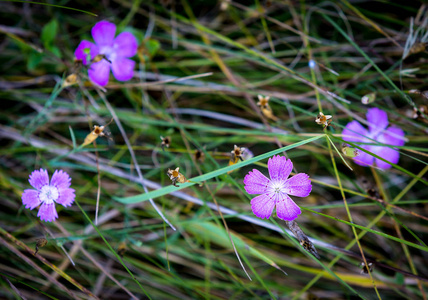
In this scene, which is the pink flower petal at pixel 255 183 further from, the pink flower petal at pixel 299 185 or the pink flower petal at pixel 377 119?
the pink flower petal at pixel 377 119

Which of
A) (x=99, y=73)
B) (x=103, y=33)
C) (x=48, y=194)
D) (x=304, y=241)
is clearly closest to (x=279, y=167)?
(x=304, y=241)

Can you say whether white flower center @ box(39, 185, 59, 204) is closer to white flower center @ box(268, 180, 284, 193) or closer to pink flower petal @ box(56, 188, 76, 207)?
pink flower petal @ box(56, 188, 76, 207)

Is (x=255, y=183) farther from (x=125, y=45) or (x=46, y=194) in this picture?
(x=125, y=45)

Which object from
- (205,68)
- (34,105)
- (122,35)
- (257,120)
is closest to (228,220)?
(257,120)

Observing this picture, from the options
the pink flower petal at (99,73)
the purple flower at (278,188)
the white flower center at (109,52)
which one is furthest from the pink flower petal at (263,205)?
the white flower center at (109,52)

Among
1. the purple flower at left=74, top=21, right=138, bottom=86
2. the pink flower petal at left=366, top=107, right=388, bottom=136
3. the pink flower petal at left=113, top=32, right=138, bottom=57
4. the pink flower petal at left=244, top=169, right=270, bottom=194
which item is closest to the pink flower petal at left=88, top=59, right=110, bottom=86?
the purple flower at left=74, top=21, right=138, bottom=86
